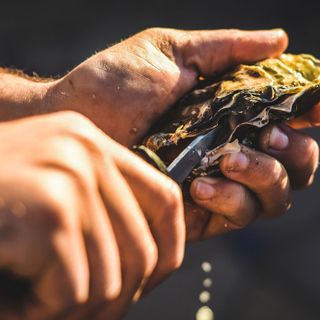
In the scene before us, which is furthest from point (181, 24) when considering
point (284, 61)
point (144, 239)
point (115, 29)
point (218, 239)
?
point (144, 239)

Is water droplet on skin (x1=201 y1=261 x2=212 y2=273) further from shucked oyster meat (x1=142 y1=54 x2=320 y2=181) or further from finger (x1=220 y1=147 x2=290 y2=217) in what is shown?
shucked oyster meat (x1=142 y1=54 x2=320 y2=181)

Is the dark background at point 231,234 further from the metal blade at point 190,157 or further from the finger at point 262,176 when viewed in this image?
the metal blade at point 190,157

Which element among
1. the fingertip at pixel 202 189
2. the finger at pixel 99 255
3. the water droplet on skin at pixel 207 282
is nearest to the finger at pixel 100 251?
the finger at pixel 99 255

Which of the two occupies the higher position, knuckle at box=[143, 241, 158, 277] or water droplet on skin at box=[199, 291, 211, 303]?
knuckle at box=[143, 241, 158, 277]

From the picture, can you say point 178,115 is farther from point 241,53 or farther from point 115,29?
point 115,29

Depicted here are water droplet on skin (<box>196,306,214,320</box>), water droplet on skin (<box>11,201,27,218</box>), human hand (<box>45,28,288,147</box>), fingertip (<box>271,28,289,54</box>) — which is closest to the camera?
water droplet on skin (<box>11,201,27,218</box>)

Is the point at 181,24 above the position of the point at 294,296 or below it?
above

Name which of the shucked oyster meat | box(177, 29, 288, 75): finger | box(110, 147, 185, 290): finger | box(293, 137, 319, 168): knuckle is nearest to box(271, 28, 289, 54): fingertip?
box(177, 29, 288, 75): finger
